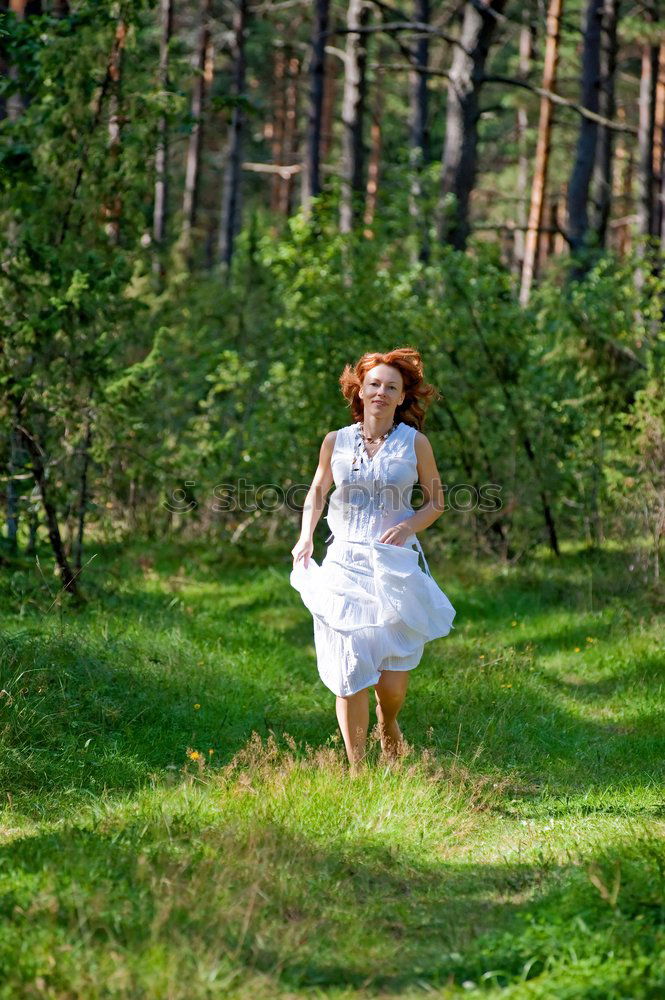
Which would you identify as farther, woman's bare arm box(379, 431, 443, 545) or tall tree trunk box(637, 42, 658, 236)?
tall tree trunk box(637, 42, 658, 236)

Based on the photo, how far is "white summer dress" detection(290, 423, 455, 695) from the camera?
5.52m

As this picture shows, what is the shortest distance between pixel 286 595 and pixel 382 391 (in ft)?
14.2

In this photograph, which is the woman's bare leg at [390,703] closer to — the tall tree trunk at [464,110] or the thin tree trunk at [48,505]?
the thin tree trunk at [48,505]

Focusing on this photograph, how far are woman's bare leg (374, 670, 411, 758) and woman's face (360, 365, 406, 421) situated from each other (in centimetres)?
132

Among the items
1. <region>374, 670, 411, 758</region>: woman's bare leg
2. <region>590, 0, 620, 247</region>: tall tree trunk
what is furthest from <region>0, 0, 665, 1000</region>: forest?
<region>590, 0, 620, 247</region>: tall tree trunk

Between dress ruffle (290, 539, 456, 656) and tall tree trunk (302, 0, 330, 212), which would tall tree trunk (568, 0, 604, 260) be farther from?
dress ruffle (290, 539, 456, 656)

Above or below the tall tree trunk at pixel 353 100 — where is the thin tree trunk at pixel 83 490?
below

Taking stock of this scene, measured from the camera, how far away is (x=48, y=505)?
8.08 meters

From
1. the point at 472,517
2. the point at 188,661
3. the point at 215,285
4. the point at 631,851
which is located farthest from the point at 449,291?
the point at 631,851

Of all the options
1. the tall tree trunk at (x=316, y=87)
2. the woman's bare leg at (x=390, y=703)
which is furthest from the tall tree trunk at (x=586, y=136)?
the woman's bare leg at (x=390, y=703)

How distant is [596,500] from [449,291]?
2.47m

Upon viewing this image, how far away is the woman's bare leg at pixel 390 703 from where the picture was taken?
565cm

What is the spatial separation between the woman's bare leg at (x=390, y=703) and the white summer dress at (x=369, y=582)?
0.19 feet

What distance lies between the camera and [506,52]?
109ft
